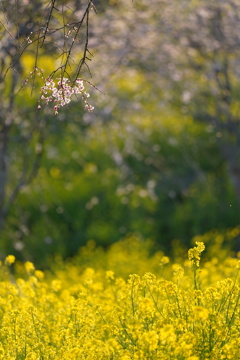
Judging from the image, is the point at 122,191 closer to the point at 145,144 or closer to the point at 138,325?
the point at 145,144

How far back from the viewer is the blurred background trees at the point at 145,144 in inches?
399

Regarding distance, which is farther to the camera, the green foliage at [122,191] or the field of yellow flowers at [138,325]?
the green foliage at [122,191]

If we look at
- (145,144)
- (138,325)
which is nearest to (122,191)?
(145,144)

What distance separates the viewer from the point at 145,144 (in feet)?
46.5

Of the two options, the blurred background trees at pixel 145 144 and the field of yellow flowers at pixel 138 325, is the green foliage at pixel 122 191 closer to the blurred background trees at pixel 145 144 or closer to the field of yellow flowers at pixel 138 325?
the blurred background trees at pixel 145 144

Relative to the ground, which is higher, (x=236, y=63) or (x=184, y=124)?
(x=184, y=124)

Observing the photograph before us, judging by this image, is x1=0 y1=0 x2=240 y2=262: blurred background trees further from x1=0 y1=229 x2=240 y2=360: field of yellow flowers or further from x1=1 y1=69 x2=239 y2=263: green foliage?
x1=0 y1=229 x2=240 y2=360: field of yellow flowers

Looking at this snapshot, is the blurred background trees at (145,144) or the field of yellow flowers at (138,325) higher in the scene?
the blurred background trees at (145,144)

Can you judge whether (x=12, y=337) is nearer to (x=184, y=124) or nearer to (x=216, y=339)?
(x=216, y=339)

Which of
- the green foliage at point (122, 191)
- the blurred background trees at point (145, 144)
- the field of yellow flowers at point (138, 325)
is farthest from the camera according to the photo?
the green foliage at point (122, 191)

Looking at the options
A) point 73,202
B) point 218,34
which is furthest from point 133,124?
point 218,34

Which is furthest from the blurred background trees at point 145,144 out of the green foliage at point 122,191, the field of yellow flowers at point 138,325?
the field of yellow flowers at point 138,325

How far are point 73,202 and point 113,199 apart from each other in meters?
0.71

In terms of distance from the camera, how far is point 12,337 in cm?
539
